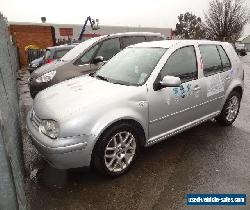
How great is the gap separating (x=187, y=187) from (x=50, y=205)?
5.54 ft

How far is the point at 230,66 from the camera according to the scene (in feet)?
17.5

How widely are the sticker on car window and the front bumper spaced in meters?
2.35

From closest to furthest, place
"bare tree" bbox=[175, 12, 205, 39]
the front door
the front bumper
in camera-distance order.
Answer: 1. the front bumper
2. the front door
3. "bare tree" bbox=[175, 12, 205, 39]

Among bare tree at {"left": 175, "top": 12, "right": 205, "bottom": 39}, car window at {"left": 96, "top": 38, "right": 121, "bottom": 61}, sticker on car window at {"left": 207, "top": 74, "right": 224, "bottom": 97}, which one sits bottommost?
bare tree at {"left": 175, "top": 12, "right": 205, "bottom": 39}

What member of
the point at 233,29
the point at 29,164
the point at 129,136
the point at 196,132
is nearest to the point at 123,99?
the point at 129,136

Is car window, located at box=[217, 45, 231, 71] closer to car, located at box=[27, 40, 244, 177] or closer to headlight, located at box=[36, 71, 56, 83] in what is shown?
car, located at box=[27, 40, 244, 177]

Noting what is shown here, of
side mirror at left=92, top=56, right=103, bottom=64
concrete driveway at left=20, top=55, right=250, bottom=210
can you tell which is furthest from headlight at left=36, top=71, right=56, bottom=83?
concrete driveway at left=20, top=55, right=250, bottom=210

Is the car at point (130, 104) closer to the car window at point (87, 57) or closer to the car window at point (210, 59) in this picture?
the car window at point (210, 59)

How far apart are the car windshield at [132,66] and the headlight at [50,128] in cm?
120

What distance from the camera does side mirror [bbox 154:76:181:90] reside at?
3.90 m

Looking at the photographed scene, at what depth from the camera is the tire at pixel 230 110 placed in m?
5.46

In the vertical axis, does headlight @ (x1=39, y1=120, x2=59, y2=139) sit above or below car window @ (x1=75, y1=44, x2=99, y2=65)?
below

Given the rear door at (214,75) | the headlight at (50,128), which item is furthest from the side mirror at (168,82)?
the headlight at (50,128)

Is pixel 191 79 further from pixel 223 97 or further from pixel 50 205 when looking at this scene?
pixel 50 205
